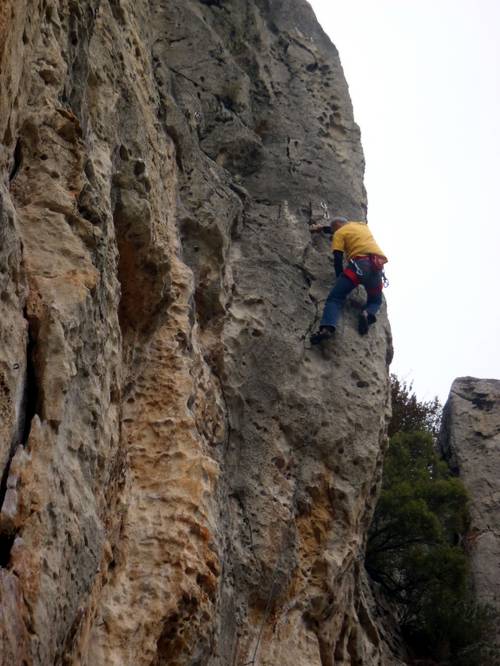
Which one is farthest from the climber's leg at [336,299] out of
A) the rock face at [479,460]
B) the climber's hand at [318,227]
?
the rock face at [479,460]

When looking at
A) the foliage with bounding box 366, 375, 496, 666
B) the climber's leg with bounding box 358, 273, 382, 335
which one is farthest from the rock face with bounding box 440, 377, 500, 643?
the climber's leg with bounding box 358, 273, 382, 335

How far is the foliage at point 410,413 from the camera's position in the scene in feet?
52.9

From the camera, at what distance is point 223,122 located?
9.75 meters

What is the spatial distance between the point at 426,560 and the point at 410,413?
5.53 meters

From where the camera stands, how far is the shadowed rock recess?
4418 millimetres

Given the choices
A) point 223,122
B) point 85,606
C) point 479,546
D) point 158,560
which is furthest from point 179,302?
point 479,546

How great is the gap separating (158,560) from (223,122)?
18.4ft

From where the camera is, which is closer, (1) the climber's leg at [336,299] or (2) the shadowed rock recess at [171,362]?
(2) the shadowed rock recess at [171,362]

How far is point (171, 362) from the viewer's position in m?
6.51

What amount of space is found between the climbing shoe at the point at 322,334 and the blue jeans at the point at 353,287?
0.04 metres

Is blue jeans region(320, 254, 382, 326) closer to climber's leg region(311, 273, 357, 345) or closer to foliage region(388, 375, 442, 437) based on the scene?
climber's leg region(311, 273, 357, 345)

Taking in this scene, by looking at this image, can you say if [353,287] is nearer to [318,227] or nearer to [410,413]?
[318,227]

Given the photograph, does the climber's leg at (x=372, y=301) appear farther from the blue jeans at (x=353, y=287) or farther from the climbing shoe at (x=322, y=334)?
the climbing shoe at (x=322, y=334)

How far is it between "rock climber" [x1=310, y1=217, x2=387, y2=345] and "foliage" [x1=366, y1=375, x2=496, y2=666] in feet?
12.4
